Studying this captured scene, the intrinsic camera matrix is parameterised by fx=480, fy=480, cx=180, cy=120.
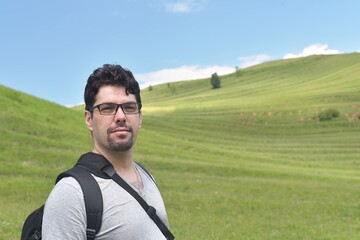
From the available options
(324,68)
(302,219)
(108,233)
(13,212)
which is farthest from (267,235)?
(324,68)

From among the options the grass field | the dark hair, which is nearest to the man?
the dark hair

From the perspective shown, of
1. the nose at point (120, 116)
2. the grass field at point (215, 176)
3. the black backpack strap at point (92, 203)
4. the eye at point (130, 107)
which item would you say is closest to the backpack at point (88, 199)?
the black backpack strap at point (92, 203)

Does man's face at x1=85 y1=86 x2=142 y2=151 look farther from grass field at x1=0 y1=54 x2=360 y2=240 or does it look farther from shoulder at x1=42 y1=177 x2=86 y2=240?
grass field at x1=0 y1=54 x2=360 y2=240

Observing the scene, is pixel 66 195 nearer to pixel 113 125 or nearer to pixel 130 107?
pixel 113 125

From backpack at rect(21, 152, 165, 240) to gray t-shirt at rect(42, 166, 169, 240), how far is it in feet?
0.16

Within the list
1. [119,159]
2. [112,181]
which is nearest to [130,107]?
[119,159]

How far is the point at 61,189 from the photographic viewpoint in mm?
4160

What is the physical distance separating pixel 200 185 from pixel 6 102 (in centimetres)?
2624

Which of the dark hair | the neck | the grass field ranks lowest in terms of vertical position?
the grass field

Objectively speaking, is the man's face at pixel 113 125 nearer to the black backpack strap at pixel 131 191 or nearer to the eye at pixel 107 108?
the eye at pixel 107 108

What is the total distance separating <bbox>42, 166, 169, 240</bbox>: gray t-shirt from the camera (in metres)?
4.06

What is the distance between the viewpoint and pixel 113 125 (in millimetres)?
4770

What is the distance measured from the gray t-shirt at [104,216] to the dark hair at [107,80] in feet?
3.08

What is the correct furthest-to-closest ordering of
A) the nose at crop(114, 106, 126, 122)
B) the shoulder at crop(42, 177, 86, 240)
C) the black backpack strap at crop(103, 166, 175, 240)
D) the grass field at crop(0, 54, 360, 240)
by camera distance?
1. the grass field at crop(0, 54, 360, 240)
2. the nose at crop(114, 106, 126, 122)
3. the black backpack strap at crop(103, 166, 175, 240)
4. the shoulder at crop(42, 177, 86, 240)
